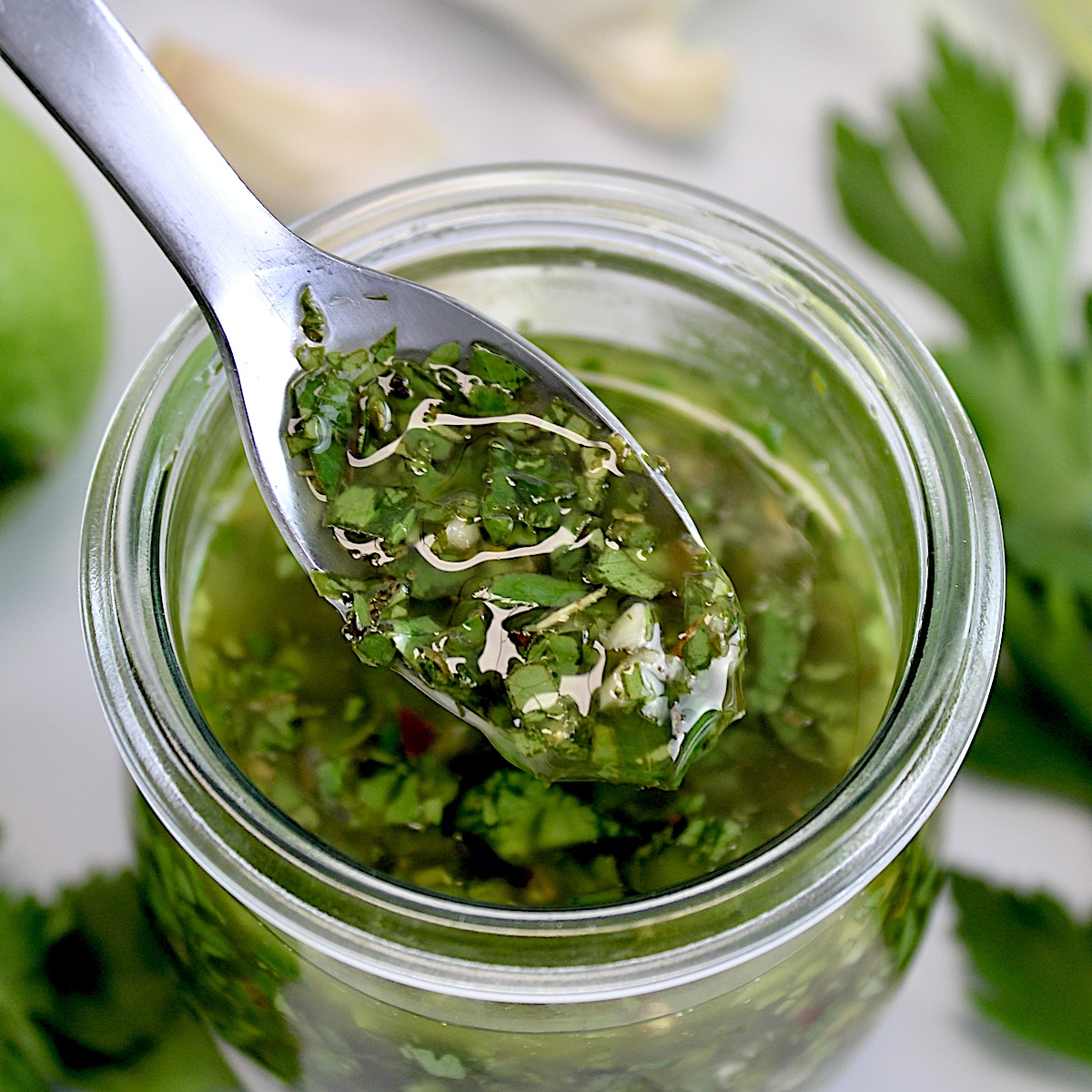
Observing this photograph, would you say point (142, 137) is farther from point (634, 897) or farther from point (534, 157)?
point (534, 157)

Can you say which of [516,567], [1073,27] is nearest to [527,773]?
[516,567]

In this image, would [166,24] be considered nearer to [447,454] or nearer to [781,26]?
[781,26]

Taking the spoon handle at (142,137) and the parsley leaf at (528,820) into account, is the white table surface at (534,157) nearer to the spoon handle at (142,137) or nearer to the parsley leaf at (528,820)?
the parsley leaf at (528,820)

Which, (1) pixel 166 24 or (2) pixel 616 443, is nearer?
(2) pixel 616 443

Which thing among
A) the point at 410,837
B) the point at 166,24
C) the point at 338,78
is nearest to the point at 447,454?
the point at 410,837

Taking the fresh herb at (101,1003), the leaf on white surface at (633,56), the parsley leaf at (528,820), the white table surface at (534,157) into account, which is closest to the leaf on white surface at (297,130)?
the white table surface at (534,157)

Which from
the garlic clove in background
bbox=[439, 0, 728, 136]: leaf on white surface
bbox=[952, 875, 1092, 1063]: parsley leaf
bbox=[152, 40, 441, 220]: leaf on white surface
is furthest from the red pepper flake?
the garlic clove in background

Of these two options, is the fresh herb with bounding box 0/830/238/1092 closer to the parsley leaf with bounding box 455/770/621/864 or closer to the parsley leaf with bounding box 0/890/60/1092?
the parsley leaf with bounding box 0/890/60/1092
